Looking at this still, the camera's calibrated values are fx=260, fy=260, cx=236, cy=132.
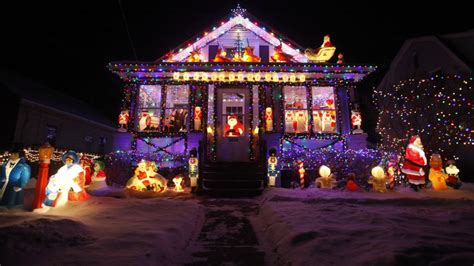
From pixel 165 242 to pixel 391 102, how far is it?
54.6 ft

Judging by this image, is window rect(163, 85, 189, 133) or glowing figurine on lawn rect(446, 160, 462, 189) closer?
glowing figurine on lawn rect(446, 160, 462, 189)

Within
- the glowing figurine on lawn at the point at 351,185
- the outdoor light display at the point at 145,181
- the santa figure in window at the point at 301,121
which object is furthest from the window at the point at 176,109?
the glowing figurine on lawn at the point at 351,185

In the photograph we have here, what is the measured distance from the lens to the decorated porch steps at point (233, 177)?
30.1 feet

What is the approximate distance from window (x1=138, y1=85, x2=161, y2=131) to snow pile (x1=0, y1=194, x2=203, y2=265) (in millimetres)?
7665

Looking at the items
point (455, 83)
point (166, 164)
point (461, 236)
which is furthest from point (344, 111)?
point (461, 236)

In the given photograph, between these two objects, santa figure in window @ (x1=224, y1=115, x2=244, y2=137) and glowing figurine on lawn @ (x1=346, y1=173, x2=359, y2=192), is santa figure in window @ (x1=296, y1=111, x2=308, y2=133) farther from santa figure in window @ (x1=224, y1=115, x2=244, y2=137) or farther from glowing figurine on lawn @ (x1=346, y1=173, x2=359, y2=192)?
glowing figurine on lawn @ (x1=346, y1=173, x2=359, y2=192)

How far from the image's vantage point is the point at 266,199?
24.9 feet

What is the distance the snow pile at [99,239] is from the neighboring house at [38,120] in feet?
42.2

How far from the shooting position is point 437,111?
13398 millimetres

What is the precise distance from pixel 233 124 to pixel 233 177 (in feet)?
11.0

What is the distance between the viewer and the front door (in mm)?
12312

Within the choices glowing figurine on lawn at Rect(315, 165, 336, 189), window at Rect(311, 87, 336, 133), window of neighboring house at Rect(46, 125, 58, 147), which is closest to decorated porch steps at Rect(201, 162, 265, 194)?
glowing figurine on lawn at Rect(315, 165, 336, 189)

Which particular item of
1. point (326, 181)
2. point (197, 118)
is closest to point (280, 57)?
point (197, 118)

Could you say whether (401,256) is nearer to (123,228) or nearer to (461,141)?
(123,228)
